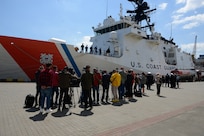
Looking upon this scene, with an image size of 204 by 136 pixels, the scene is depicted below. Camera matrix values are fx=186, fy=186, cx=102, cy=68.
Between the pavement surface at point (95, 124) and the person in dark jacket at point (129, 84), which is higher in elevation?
the person in dark jacket at point (129, 84)

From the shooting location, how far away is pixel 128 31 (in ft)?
63.7

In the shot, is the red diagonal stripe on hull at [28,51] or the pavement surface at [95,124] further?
the red diagonal stripe on hull at [28,51]

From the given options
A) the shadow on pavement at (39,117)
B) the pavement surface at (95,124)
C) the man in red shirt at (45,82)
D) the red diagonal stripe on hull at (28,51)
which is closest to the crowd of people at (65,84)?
the man in red shirt at (45,82)

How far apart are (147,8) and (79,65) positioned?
17094mm

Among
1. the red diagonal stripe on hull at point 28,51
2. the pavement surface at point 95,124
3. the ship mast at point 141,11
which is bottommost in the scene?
the pavement surface at point 95,124

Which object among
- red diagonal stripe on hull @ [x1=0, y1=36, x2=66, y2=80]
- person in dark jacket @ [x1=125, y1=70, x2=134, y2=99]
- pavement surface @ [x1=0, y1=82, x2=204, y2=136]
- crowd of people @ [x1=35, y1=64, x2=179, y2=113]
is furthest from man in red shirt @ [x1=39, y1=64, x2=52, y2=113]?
red diagonal stripe on hull @ [x1=0, y1=36, x2=66, y2=80]

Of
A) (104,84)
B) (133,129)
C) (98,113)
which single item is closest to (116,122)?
(133,129)

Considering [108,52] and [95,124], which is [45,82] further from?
[108,52]

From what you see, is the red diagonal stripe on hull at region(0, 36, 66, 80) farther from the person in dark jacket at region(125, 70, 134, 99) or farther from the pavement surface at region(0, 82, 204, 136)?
the pavement surface at region(0, 82, 204, 136)

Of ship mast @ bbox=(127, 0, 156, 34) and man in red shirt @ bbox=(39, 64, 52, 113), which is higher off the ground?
ship mast @ bbox=(127, 0, 156, 34)

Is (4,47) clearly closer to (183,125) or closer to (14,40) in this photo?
(14,40)

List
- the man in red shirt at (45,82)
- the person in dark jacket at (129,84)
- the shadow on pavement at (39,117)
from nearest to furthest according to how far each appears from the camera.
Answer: the shadow on pavement at (39,117), the man in red shirt at (45,82), the person in dark jacket at (129,84)

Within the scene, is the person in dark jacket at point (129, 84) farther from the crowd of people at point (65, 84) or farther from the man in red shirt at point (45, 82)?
the man in red shirt at point (45, 82)

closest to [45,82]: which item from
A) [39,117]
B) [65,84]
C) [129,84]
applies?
[65,84]
